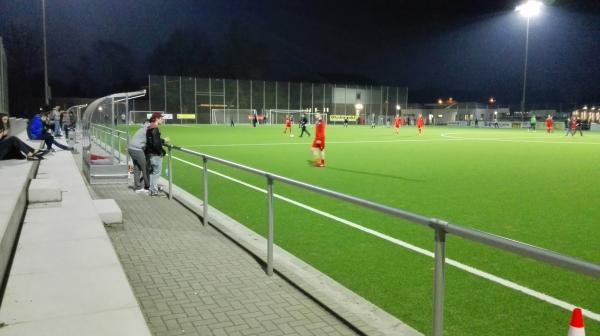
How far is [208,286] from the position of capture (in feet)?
16.5

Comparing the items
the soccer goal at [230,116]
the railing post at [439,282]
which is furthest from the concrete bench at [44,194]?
the soccer goal at [230,116]

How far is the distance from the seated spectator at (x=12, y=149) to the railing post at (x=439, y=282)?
11923 mm

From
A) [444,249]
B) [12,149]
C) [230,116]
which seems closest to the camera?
[444,249]

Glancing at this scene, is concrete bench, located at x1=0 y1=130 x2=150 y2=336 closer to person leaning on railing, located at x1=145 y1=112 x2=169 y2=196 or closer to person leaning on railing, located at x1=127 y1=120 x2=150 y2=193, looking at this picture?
person leaning on railing, located at x1=145 y1=112 x2=169 y2=196

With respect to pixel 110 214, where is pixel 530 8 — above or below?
above

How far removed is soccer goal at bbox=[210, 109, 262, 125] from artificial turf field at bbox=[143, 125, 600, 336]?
58135mm

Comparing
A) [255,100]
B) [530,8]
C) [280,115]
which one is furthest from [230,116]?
[530,8]

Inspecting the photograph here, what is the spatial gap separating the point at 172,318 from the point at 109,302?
55 cm

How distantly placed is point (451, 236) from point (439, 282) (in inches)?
153

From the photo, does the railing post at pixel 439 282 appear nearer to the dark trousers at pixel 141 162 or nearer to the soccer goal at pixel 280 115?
the dark trousers at pixel 141 162

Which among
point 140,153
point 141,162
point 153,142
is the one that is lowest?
point 141,162

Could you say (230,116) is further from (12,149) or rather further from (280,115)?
(12,149)

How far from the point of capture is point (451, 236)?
6883mm

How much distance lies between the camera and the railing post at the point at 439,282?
314cm
